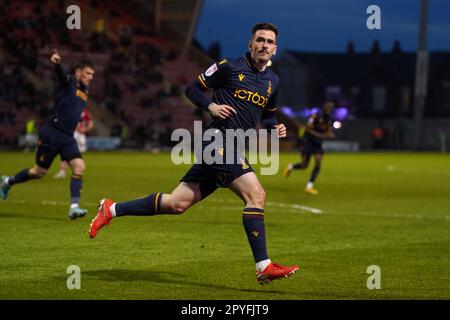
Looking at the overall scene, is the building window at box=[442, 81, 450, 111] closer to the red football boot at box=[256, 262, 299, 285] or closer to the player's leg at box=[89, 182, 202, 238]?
the player's leg at box=[89, 182, 202, 238]

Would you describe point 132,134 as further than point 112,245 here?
Yes

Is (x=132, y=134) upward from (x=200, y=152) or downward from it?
downward

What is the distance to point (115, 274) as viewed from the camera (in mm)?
9875

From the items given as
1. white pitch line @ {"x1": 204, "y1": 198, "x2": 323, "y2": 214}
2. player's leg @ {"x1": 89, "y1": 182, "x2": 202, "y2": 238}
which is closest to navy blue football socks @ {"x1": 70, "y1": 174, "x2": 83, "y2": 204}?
white pitch line @ {"x1": 204, "y1": 198, "x2": 323, "y2": 214}

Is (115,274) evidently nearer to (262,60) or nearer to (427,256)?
(262,60)

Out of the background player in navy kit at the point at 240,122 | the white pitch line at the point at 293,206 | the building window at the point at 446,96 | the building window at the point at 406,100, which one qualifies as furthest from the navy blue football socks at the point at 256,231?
the building window at the point at 406,100

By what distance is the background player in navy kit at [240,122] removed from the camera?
9203 mm

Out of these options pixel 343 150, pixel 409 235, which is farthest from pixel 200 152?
pixel 343 150

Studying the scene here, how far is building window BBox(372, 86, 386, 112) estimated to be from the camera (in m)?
105

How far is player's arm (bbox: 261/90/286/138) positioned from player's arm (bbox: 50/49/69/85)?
184 inches

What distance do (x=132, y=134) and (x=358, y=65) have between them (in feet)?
191

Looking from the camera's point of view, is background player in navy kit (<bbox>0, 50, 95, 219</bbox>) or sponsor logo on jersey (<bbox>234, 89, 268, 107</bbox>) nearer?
sponsor logo on jersey (<bbox>234, 89, 268, 107</bbox>)

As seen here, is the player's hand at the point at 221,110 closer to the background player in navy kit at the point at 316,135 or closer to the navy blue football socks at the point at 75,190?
the navy blue football socks at the point at 75,190
